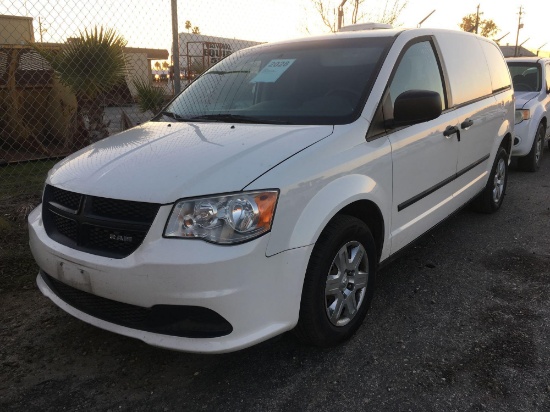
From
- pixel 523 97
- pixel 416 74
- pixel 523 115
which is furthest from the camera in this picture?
pixel 523 97

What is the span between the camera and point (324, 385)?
2.38 meters

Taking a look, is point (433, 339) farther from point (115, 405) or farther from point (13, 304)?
point (13, 304)

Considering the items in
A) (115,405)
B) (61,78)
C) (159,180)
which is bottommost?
(115,405)

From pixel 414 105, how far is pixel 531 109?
17.0 feet

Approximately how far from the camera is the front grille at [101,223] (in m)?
2.16

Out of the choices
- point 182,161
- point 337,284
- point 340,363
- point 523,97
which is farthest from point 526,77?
point 182,161

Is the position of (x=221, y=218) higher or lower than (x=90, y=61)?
lower

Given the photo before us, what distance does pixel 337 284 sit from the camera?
2572mm

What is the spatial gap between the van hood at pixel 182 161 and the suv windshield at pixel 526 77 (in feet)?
21.5

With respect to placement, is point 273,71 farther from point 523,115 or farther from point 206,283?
point 523,115

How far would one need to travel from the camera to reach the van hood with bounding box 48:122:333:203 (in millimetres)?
2182

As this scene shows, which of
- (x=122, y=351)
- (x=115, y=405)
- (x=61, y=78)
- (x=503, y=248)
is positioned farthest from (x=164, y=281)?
(x=61, y=78)

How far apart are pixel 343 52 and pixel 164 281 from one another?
2.05 metres

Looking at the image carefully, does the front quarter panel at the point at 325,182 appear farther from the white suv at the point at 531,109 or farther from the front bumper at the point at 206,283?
the white suv at the point at 531,109
